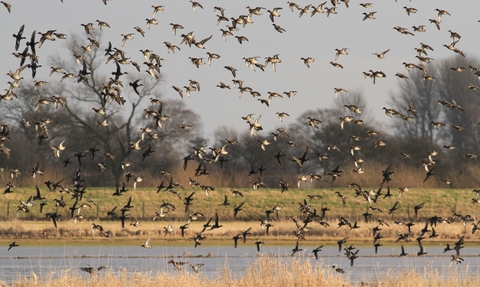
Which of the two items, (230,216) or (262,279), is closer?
(262,279)

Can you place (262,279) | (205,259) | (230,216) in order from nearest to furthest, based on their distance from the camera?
(262,279) → (205,259) → (230,216)

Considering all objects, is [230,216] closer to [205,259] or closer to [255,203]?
[255,203]

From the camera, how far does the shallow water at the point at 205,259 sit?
3159 centimetres

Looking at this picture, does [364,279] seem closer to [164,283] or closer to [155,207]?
[164,283]

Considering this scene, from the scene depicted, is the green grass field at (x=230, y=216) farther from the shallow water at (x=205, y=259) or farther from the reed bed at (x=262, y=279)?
the reed bed at (x=262, y=279)

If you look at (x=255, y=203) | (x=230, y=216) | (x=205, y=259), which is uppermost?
(x=255, y=203)

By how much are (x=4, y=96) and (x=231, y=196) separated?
33.7 meters

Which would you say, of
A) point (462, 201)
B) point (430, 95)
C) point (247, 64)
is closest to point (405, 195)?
point (462, 201)

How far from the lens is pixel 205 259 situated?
3738 cm

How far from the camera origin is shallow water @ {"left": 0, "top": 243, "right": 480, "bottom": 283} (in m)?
31.6

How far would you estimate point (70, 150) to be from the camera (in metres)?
82.6

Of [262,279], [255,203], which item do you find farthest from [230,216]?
[262,279]

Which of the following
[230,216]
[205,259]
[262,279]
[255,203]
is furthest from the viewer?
[255,203]

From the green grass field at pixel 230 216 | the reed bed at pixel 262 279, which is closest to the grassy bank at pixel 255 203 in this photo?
the green grass field at pixel 230 216
